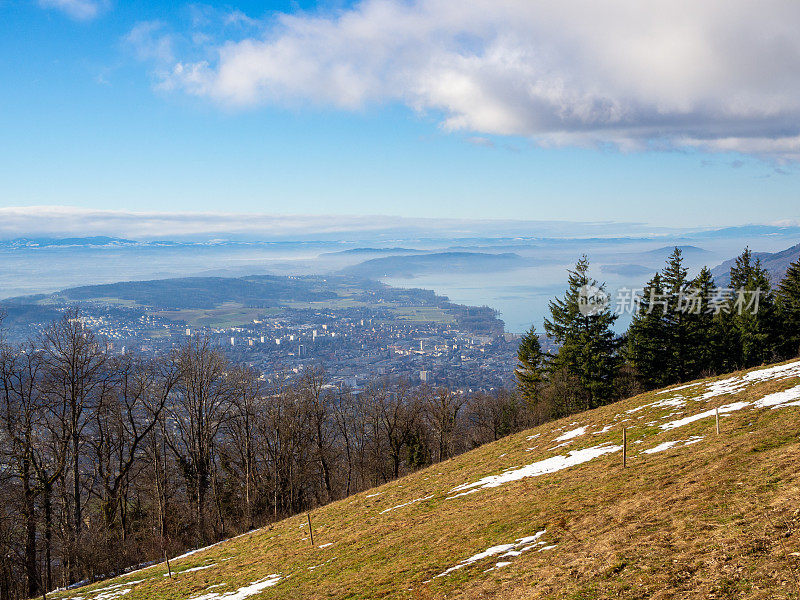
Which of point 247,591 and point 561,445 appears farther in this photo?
point 561,445

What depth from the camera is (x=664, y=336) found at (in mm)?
38656

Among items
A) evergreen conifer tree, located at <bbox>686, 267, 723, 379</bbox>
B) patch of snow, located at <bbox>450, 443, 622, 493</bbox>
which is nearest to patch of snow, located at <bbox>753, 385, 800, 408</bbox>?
patch of snow, located at <bbox>450, 443, 622, 493</bbox>

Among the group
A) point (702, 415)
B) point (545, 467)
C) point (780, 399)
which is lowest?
point (545, 467)

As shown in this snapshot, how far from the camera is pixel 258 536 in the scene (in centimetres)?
2320

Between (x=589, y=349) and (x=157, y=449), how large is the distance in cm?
3279

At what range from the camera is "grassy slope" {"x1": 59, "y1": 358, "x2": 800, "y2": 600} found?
7570 mm

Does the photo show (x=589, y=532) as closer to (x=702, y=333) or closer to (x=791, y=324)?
(x=702, y=333)

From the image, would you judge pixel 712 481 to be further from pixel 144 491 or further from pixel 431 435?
pixel 431 435

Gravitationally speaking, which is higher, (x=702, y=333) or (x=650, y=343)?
(x=702, y=333)

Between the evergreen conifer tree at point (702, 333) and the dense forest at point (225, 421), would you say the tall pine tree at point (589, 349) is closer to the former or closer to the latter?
the dense forest at point (225, 421)

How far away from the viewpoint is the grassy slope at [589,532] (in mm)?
7570

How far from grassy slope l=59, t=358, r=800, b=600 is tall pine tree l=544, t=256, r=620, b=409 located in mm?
15440

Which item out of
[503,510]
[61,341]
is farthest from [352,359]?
[503,510]

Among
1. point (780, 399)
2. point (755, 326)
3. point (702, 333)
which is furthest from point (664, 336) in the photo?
point (780, 399)
